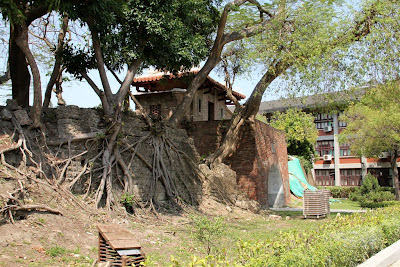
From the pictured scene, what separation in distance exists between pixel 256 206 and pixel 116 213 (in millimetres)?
6931

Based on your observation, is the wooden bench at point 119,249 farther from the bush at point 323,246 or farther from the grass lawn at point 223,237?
the bush at point 323,246

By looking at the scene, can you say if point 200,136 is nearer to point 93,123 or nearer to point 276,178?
point 276,178

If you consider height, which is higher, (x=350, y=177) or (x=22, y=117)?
(x=22, y=117)

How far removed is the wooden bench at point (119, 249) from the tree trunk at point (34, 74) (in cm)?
520

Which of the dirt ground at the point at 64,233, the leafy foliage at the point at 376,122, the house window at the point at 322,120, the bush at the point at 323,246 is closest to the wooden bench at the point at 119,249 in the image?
the bush at the point at 323,246

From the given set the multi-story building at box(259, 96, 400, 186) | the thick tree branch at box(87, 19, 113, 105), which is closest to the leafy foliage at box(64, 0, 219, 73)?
the thick tree branch at box(87, 19, 113, 105)

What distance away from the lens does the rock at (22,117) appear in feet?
32.3

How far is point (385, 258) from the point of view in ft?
21.0

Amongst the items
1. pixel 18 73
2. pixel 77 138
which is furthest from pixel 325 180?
pixel 18 73

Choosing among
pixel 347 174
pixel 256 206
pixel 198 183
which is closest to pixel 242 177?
pixel 256 206

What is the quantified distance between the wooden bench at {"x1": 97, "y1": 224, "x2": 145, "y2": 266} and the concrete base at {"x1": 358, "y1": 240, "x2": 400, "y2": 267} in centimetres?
311

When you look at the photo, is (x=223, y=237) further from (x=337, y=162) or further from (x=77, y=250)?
(x=337, y=162)

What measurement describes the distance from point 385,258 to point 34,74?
318 inches

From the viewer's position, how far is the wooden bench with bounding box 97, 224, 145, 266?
5094 mm
